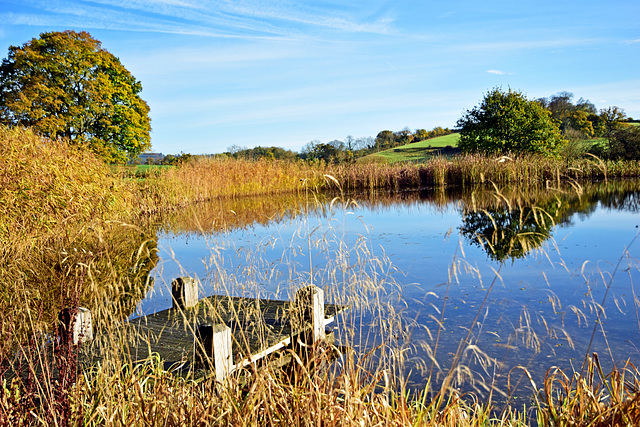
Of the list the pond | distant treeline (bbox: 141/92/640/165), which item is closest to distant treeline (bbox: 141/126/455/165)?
distant treeline (bbox: 141/92/640/165)

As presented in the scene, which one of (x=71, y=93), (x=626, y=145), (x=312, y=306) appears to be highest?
(x=71, y=93)

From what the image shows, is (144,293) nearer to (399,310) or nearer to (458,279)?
(399,310)

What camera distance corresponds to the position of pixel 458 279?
589 cm

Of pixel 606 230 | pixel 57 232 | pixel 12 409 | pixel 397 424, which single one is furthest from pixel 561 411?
pixel 606 230

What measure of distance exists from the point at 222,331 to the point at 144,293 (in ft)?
11.3

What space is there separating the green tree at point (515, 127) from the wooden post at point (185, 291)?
68.1 ft

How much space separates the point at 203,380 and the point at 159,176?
14.6 m

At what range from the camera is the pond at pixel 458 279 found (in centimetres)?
340

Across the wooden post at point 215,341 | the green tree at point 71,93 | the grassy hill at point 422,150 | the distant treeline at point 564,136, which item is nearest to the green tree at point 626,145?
the distant treeline at point 564,136

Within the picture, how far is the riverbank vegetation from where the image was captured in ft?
6.35

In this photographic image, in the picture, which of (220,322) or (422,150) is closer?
(220,322)

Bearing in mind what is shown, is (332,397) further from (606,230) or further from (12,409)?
(606,230)

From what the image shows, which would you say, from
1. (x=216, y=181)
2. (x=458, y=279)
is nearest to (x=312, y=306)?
(x=458, y=279)

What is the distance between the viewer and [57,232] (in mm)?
7328
